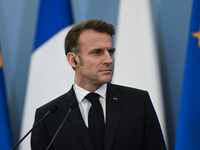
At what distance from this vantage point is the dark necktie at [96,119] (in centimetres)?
135

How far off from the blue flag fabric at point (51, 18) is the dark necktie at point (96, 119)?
4.00 feet

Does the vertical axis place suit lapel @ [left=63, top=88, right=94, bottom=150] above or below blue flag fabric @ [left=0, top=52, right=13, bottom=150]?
above

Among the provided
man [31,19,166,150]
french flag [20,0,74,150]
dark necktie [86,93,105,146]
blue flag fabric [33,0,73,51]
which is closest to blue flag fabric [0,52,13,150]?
french flag [20,0,74,150]

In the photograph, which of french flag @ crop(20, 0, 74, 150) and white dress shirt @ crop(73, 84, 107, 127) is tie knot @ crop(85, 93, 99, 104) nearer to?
white dress shirt @ crop(73, 84, 107, 127)

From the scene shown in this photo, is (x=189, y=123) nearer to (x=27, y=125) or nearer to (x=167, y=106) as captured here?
(x=167, y=106)

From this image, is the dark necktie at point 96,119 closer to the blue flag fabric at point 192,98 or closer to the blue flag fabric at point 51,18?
the blue flag fabric at point 192,98

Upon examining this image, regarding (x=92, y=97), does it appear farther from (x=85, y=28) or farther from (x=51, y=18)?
(x=51, y=18)

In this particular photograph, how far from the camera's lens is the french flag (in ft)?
7.84

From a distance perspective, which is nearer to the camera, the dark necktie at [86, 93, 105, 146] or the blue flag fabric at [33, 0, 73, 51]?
the dark necktie at [86, 93, 105, 146]

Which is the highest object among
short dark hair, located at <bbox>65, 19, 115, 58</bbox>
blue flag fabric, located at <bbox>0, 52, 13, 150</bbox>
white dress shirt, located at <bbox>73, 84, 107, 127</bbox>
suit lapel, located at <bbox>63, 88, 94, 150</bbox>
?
short dark hair, located at <bbox>65, 19, 115, 58</bbox>

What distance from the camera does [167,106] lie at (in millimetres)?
2348

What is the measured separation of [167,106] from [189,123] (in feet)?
1.48

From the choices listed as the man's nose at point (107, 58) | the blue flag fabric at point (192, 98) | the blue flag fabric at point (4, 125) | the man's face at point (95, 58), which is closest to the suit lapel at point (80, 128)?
the man's face at point (95, 58)

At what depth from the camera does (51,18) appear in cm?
248
